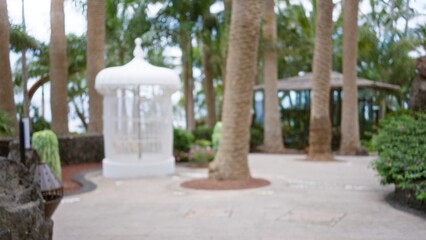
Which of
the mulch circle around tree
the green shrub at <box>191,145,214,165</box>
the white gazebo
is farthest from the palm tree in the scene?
the mulch circle around tree

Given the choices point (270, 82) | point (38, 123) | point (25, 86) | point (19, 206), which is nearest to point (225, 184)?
point (38, 123)

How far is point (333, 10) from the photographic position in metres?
14.2

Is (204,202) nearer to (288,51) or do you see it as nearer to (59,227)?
(59,227)

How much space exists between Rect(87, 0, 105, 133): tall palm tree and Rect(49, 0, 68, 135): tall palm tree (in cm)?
59

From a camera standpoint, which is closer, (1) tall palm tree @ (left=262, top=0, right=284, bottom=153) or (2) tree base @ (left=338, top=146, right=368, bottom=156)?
(2) tree base @ (left=338, top=146, right=368, bottom=156)

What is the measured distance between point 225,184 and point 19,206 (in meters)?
5.74

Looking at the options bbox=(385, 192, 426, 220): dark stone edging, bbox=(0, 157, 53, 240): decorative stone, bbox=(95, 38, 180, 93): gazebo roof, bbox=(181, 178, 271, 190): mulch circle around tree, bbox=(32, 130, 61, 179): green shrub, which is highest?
bbox=(95, 38, 180, 93): gazebo roof

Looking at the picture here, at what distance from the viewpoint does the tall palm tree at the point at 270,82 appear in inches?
716

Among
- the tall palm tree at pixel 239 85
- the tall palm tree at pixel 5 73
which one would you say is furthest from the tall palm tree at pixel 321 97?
the tall palm tree at pixel 5 73

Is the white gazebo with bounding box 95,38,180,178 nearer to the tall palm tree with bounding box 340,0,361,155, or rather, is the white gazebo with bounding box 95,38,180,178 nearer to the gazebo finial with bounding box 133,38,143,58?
A: the gazebo finial with bounding box 133,38,143,58

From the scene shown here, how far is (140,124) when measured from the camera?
12.1m

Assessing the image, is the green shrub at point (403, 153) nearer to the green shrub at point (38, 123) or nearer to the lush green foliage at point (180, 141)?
the green shrub at point (38, 123)

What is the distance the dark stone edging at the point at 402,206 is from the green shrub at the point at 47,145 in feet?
17.8

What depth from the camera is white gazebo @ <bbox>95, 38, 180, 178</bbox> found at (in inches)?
443
